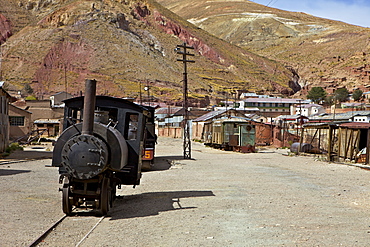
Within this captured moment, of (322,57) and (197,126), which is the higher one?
(322,57)

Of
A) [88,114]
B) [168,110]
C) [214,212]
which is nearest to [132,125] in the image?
[88,114]

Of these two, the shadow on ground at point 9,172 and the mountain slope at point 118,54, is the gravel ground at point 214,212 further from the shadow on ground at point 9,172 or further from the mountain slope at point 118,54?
the mountain slope at point 118,54

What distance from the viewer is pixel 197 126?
213 ft

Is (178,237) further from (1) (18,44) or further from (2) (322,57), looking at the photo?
(2) (322,57)

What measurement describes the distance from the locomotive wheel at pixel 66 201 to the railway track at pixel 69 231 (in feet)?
0.48

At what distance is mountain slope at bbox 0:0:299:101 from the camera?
364 ft

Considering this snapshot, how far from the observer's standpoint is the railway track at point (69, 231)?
7.66 m

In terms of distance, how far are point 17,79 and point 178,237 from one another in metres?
108

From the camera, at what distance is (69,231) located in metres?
8.52

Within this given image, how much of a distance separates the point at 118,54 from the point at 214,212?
117288 millimetres

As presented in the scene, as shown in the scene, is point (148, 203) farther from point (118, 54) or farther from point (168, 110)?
point (118, 54)

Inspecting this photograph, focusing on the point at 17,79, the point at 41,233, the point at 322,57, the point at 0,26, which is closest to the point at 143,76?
the point at 17,79

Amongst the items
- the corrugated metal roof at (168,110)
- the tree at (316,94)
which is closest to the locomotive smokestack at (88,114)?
the corrugated metal roof at (168,110)

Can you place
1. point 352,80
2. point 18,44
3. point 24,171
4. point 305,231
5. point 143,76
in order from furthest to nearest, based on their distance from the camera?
1. point 352,80
2. point 18,44
3. point 143,76
4. point 24,171
5. point 305,231
